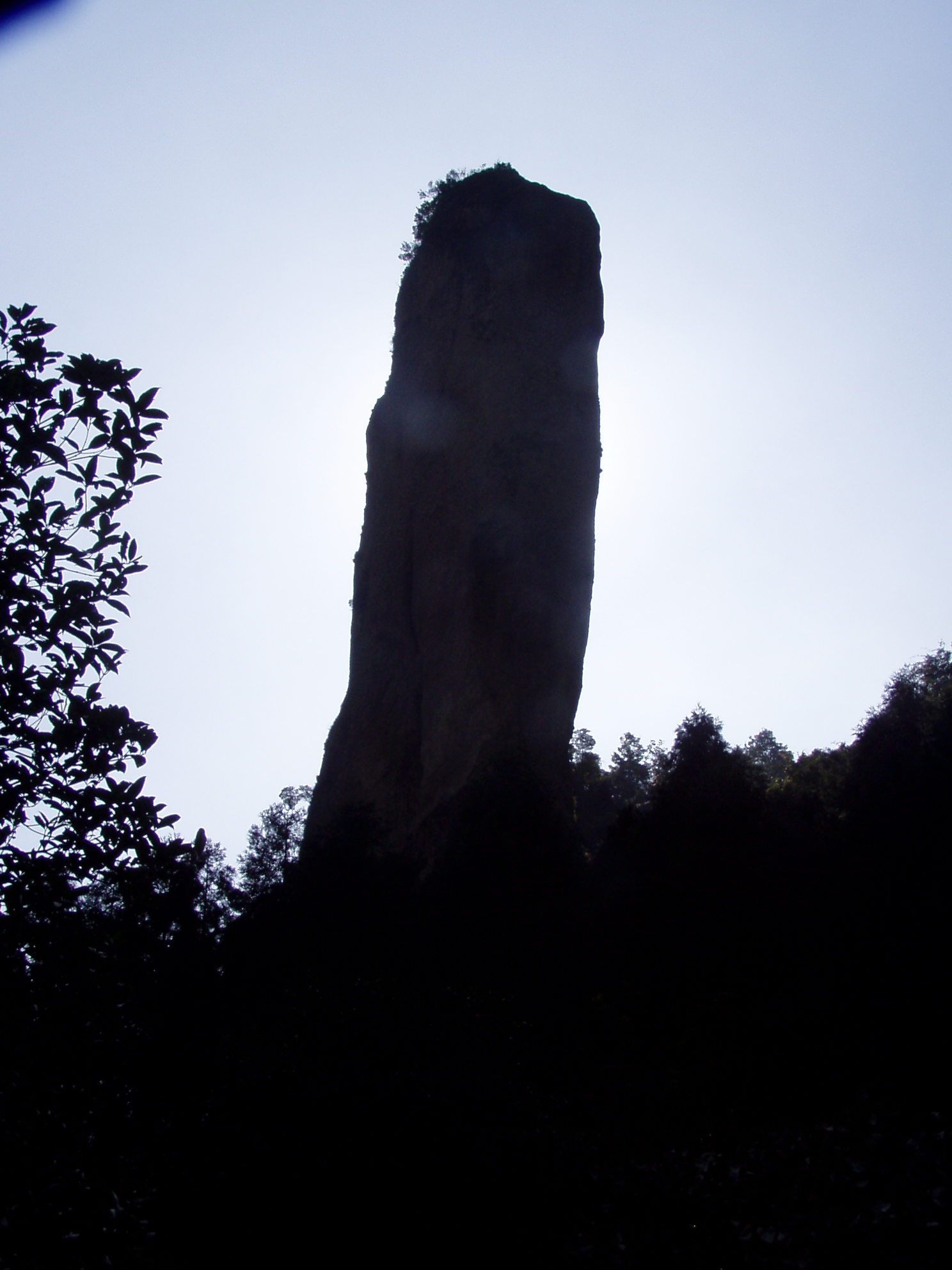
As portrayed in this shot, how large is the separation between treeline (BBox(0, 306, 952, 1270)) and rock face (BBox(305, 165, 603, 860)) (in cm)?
482

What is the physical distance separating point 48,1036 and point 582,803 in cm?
3264

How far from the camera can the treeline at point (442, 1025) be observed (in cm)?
415

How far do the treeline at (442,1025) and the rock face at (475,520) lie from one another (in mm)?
4821

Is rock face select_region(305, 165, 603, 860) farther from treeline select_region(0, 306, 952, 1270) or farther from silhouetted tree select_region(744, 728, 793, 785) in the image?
silhouetted tree select_region(744, 728, 793, 785)

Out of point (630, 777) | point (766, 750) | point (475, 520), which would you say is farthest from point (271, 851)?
point (766, 750)

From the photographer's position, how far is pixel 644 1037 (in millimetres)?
10039

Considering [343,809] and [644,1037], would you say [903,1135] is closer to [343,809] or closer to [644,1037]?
[644,1037]

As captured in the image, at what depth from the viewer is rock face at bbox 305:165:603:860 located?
21078 mm

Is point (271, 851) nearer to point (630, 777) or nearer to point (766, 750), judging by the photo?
point (630, 777)

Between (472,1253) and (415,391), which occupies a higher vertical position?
(415,391)

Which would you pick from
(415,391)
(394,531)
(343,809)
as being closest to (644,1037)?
(343,809)

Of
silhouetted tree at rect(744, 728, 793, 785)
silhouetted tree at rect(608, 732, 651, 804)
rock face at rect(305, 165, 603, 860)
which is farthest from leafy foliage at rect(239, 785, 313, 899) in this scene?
silhouetted tree at rect(744, 728, 793, 785)

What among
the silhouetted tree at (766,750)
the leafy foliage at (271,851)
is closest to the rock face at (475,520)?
the leafy foliage at (271,851)

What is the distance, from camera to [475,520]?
2217 centimetres
